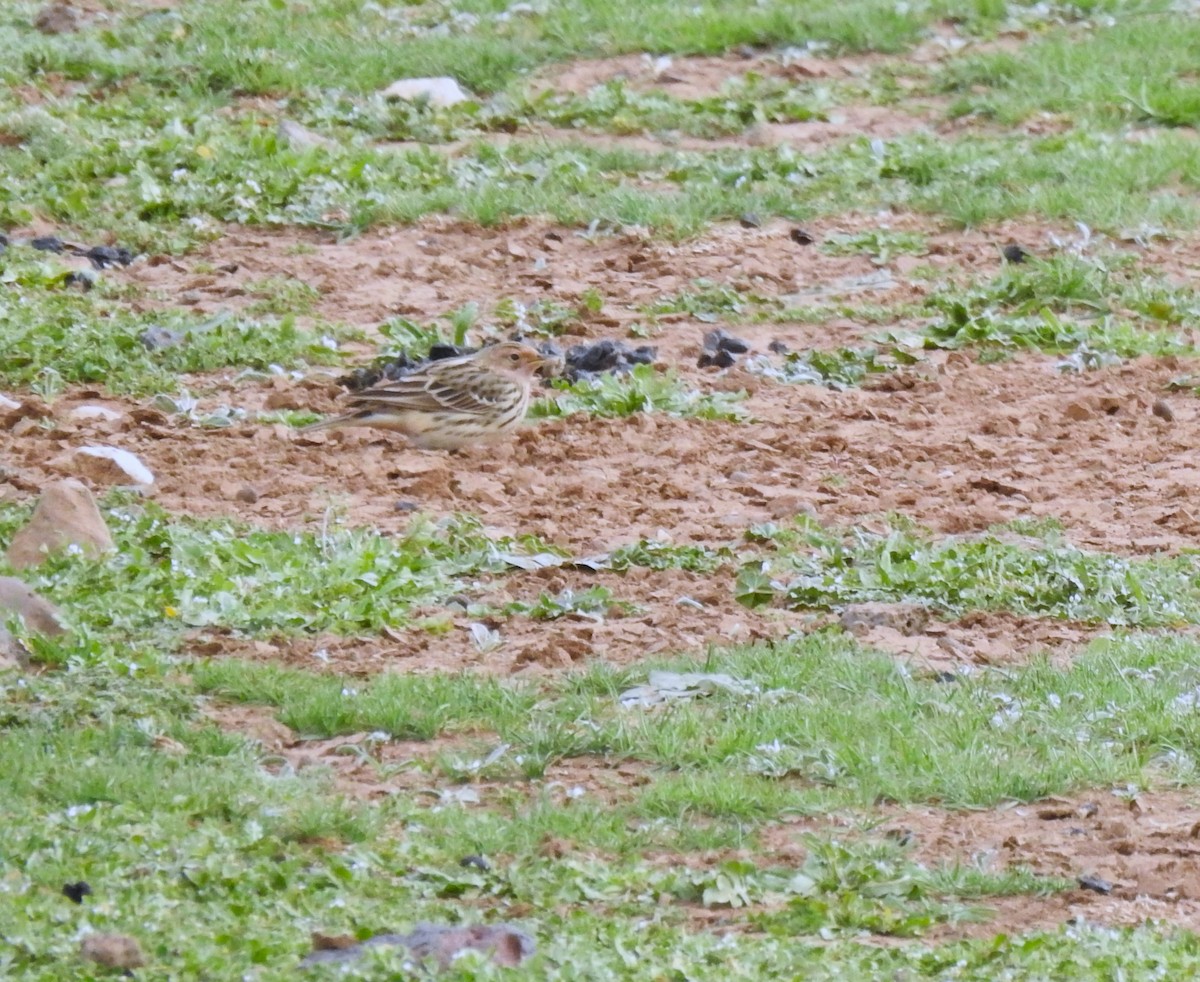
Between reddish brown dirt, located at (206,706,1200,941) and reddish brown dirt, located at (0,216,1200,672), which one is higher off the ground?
reddish brown dirt, located at (206,706,1200,941)

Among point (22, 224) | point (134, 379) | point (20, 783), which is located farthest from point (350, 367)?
point (20, 783)

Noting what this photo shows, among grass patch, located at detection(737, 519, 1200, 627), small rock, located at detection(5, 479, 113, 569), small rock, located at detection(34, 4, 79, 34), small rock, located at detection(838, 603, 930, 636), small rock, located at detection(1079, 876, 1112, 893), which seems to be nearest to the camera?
small rock, located at detection(1079, 876, 1112, 893)

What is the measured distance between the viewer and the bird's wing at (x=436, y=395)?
1025 centimetres

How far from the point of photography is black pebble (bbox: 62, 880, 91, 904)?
575cm

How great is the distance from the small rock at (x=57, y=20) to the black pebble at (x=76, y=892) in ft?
40.2

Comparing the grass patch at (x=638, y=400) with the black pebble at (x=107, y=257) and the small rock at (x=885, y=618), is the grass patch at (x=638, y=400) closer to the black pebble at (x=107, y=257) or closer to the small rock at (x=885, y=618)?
the small rock at (x=885, y=618)

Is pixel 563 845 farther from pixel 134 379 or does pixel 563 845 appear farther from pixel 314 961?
pixel 134 379

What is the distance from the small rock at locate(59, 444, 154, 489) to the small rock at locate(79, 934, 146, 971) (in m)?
4.14

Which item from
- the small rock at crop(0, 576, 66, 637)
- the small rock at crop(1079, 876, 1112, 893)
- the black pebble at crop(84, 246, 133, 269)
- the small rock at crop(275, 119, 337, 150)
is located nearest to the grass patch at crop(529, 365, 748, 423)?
the black pebble at crop(84, 246, 133, 269)

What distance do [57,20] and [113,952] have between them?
12.9 metres

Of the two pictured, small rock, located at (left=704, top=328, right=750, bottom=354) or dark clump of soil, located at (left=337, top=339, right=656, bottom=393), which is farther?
small rock, located at (left=704, top=328, right=750, bottom=354)

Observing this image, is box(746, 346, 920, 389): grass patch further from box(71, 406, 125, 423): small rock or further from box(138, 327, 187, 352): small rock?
box(71, 406, 125, 423): small rock

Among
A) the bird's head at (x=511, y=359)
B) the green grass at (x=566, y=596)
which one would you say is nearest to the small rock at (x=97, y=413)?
the green grass at (x=566, y=596)

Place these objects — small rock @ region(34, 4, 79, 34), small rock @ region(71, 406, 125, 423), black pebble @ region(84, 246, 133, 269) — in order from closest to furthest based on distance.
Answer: small rock @ region(71, 406, 125, 423) → black pebble @ region(84, 246, 133, 269) → small rock @ region(34, 4, 79, 34)
